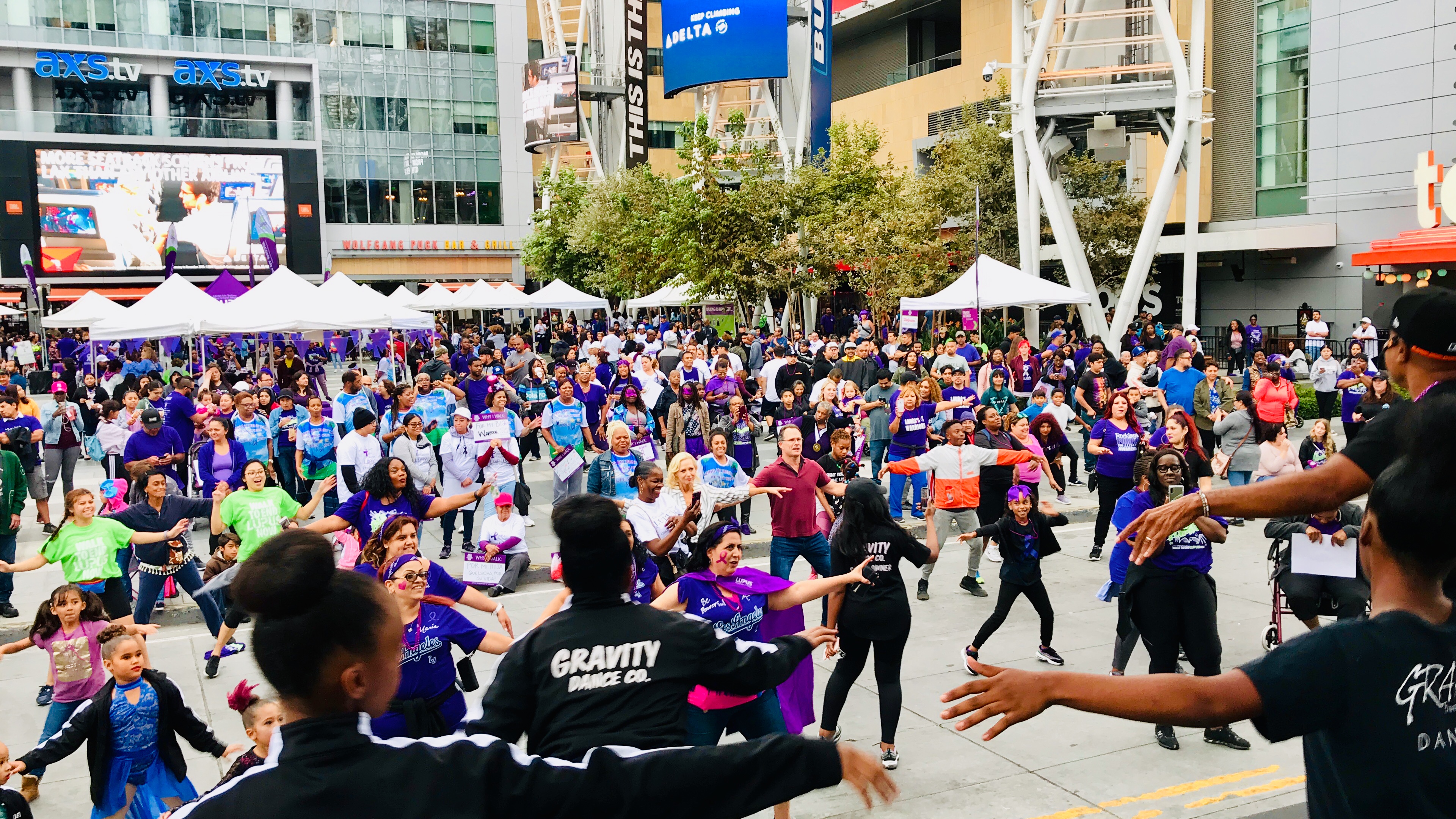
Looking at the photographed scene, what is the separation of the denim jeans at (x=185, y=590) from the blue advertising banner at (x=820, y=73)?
3472 cm

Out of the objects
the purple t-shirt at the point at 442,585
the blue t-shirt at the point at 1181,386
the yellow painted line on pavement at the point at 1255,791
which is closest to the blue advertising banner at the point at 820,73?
the blue t-shirt at the point at 1181,386

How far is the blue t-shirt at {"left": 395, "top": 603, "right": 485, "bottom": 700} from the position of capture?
542 centimetres

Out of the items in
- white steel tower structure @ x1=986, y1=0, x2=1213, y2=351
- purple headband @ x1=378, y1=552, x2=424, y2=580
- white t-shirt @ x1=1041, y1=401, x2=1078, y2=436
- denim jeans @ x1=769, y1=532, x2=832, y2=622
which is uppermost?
white steel tower structure @ x1=986, y1=0, x2=1213, y2=351

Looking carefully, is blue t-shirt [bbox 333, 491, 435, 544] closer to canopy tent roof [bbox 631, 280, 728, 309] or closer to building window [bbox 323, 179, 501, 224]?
canopy tent roof [bbox 631, 280, 728, 309]

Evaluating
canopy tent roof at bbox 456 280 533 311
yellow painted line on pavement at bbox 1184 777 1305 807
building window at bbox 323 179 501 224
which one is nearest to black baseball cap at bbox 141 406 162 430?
yellow painted line on pavement at bbox 1184 777 1305 807

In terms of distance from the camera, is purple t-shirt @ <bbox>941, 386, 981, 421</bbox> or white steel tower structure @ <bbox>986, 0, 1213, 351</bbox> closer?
purple t-shirt @ <bbox>941, 386, 981, 421</bbox>

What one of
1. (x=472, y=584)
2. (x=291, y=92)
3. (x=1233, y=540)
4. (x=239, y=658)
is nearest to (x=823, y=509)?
(x=472, y=584)

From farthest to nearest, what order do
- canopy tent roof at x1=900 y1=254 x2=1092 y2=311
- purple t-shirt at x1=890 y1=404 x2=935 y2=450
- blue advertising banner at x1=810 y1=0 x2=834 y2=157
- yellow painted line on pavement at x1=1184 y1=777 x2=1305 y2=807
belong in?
blue advertising banner at x1=810 y1=0 x2=834 y2=157
canopy tent roof at x1=900 y1=254 x2=1092 y2=311
purple t-shirt at x1=890 y1=404 x2=935 y2=450
yellow painted line on pavement at x1=1184 y1=777 x2=1305 y2=807

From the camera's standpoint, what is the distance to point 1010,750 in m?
7.21

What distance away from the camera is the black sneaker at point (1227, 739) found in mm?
7109

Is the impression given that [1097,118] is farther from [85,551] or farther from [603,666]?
[603,666]

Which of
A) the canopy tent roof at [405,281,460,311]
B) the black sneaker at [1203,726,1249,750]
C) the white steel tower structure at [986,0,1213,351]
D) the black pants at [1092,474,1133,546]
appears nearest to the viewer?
the black sneaker at [1203,726,1249,750]

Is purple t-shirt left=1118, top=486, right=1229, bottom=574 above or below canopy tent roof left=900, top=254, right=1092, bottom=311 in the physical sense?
below

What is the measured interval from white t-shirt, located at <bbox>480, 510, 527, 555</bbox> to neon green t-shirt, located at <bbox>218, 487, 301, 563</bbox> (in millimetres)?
2168
